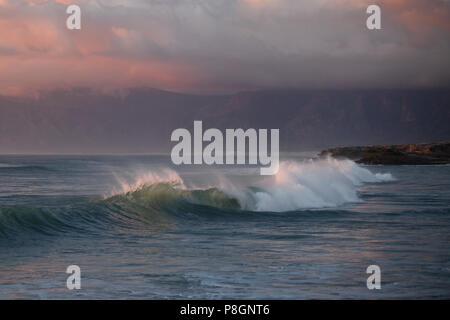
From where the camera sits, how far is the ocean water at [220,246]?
10352mm

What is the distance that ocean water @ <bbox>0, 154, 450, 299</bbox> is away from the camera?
10.4 m

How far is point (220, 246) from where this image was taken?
1500 cm

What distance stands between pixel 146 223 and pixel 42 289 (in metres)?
9.93

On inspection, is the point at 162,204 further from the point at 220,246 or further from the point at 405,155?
the point at 405,155

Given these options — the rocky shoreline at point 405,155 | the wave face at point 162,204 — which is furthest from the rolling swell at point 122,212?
the rocky shoreline at point 405,155

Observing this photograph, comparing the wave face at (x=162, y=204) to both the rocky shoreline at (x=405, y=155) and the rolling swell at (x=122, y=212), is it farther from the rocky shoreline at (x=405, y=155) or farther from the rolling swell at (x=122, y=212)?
the rocky shoreline at (x=405, y=155)

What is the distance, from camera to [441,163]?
113875 mm

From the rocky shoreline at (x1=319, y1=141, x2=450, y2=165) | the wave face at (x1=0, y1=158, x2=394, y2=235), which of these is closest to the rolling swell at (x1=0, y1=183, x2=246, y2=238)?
the wave face at (x1=0, y1=158, x2=394, y2=235)

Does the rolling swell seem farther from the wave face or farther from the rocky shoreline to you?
the rocky shoreline

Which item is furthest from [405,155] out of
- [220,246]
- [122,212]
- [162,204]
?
[220,246]
